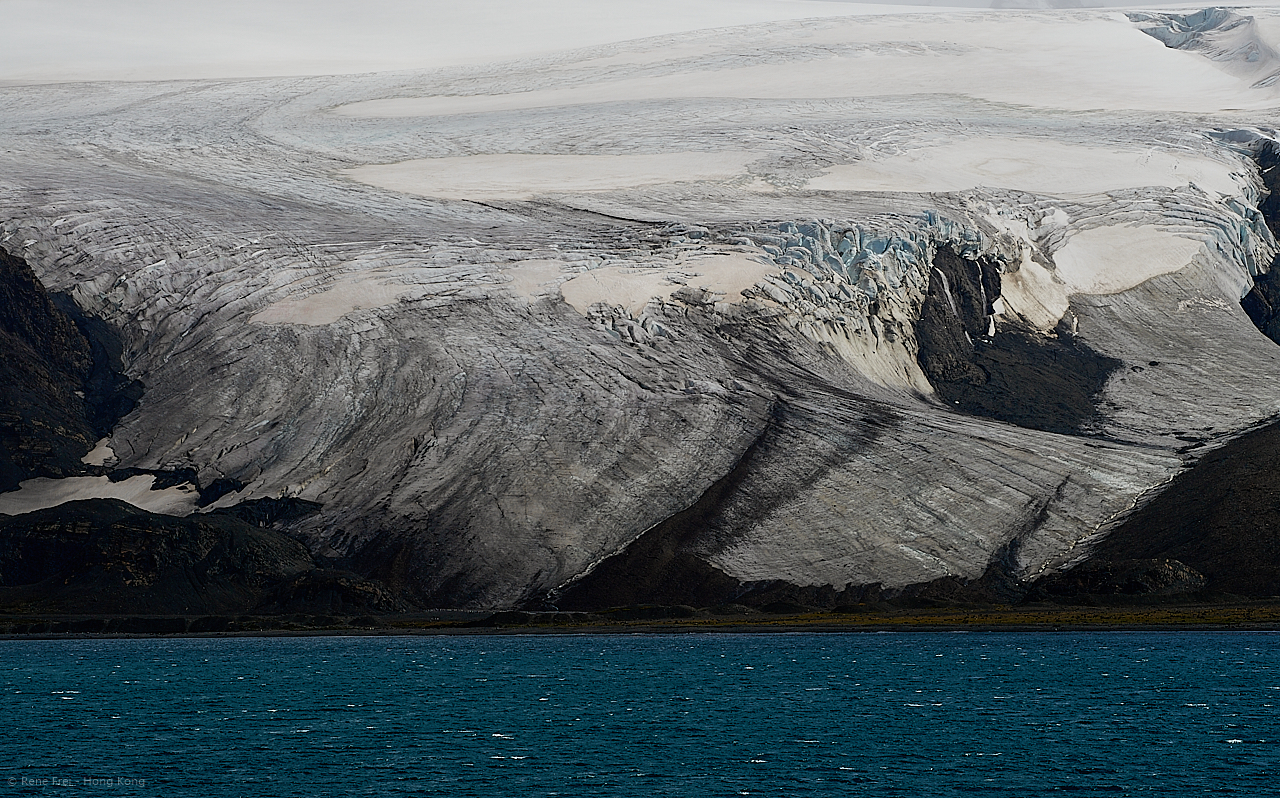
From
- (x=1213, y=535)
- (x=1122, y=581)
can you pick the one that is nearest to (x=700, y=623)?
(x=1122, y=581)

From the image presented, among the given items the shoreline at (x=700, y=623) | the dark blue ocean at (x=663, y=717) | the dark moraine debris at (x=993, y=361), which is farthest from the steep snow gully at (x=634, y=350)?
the dark blue ocean at (x=663, y=717)

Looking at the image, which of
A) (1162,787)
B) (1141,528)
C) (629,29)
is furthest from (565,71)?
(1162,787)

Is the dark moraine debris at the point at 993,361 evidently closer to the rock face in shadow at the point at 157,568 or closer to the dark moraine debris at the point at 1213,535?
the dark moraine debris at the point at 1213,535

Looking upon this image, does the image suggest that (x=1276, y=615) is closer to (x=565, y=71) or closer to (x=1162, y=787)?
(x=1162, y=787)

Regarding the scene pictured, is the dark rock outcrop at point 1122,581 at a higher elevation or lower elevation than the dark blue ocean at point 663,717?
lower

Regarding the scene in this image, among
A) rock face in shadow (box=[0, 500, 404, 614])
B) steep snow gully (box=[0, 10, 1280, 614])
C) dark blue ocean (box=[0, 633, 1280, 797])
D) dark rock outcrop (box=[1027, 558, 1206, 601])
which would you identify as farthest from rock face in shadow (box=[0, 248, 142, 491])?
dark rock outcrop (box=[1027, 558, 1206, 601])

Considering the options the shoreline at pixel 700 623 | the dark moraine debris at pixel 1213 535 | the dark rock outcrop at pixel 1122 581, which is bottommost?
the shoreline at pixel 700 623

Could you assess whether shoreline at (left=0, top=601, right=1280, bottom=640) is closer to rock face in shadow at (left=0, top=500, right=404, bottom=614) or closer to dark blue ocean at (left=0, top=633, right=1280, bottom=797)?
dark blue ocean at (left=0, top=633, right=1280, bottom=797)
